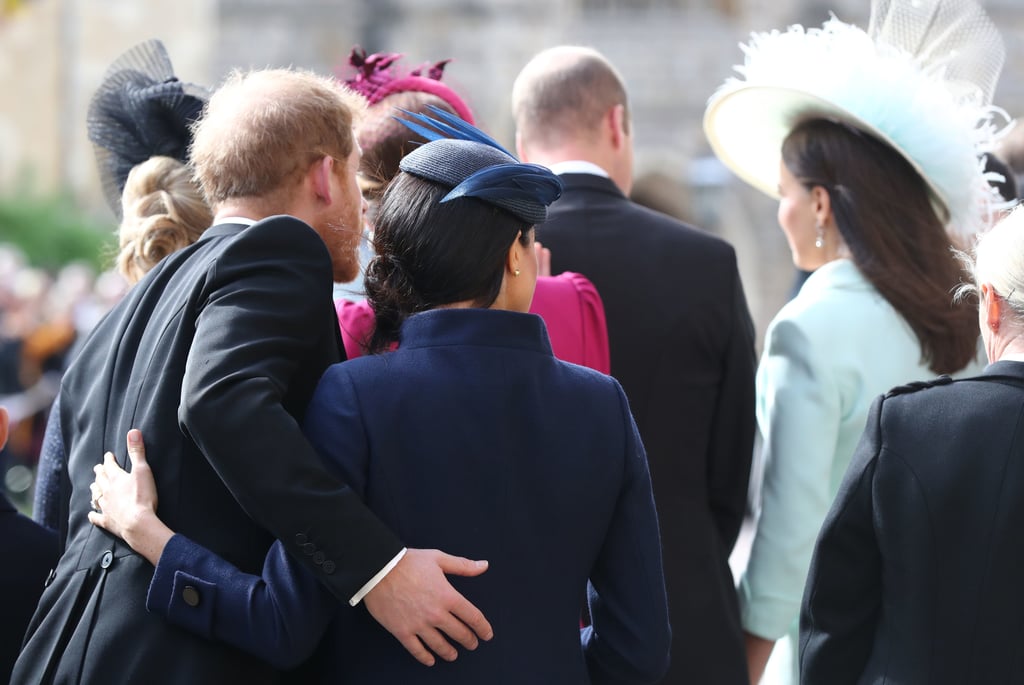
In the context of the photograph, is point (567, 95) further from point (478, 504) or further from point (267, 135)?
point (478, 504)

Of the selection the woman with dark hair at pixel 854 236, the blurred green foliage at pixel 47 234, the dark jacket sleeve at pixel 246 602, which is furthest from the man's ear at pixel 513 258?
the blurred green foliage at pixel 47 234

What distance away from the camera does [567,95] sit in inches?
134

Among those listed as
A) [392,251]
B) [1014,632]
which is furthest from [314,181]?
[1014,632]

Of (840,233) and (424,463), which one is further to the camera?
(840,233)

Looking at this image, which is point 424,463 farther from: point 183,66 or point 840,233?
point 183,66

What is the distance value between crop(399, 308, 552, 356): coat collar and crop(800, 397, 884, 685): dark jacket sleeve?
0.68m

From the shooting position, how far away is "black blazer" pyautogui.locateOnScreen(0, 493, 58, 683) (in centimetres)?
257

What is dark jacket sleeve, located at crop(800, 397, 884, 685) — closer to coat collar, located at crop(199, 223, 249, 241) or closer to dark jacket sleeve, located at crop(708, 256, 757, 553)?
dark jacket sleeve, located at crop(708, 256, 757, 553)

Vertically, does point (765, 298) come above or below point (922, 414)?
below

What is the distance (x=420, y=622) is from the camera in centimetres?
208

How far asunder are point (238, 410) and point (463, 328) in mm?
381

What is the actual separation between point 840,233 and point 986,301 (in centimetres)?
98

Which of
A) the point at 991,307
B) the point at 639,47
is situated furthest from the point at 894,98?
the point at 639,47

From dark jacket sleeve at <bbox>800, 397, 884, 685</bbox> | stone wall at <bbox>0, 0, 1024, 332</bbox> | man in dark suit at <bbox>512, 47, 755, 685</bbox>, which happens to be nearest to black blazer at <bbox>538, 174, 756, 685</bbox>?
man in dark suit at <bbox>512, 47, 755, 685</bbox>
